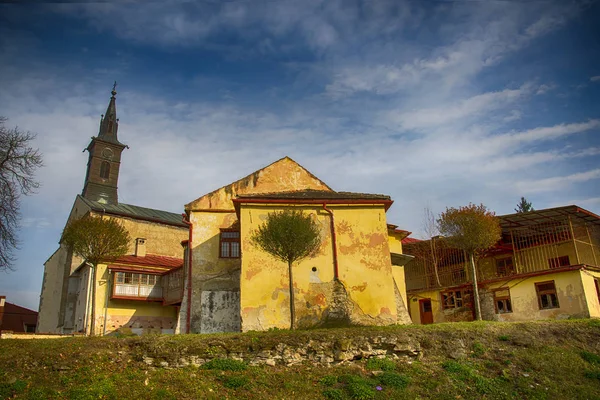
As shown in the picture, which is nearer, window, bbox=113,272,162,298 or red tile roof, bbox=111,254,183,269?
window, bbox=113,272,162,298

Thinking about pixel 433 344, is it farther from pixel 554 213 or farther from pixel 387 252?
pixel 554 213

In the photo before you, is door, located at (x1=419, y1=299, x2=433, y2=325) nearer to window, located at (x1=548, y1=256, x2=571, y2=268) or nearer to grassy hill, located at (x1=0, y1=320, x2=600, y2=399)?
window, located at (x1=548, y1=256, x2=571, y2=268)

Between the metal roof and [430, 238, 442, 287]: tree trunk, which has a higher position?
the metal roof

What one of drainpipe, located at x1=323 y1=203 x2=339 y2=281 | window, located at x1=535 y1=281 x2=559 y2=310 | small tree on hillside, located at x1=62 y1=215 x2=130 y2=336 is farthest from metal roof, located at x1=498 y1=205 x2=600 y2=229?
small tree on hillside, located at x1=62 y1=215 x2=130 y2=336

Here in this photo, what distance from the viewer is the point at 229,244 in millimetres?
25234

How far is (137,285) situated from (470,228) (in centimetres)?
1961

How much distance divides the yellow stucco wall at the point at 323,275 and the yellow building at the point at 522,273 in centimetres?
878

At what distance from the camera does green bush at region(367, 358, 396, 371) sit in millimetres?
14992

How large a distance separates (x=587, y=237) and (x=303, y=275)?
666 inches

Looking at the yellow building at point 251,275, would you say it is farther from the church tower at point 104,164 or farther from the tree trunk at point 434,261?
the church tower at point 104,164

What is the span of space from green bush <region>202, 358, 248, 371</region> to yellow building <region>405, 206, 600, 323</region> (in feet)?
54.1

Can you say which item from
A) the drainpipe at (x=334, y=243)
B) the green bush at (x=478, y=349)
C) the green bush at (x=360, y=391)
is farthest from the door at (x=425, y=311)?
the green bush at (x=360, y=391)

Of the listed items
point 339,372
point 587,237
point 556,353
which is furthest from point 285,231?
point 587,237

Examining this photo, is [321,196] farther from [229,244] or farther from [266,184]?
[229,244]
